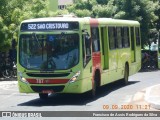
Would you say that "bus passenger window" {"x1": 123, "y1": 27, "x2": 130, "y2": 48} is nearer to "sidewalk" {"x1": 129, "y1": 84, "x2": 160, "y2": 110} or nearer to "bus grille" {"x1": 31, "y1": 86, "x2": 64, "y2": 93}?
"sidewalk" {"x1": 129, "y1": 84, "x2": 160, "y2": 110}

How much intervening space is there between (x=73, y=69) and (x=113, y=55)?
4567 millimetres

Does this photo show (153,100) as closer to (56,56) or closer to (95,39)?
(56,56)

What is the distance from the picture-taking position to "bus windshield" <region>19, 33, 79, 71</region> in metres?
15.6

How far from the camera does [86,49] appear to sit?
1620 centimetres

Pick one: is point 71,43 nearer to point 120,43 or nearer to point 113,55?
point 113,55

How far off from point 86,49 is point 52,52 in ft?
3.87

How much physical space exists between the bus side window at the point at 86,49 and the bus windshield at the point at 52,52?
1.01 ft

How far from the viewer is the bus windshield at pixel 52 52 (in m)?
15.6

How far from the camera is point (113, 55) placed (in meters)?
19.8

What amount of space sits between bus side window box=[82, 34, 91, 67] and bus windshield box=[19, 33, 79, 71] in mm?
308

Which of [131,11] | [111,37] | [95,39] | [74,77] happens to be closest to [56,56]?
[74,77]

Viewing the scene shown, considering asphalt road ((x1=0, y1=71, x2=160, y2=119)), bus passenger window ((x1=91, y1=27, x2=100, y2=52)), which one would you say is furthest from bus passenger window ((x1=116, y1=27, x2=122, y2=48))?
bus passenger window ((x1=91, y1=27, x2=100, y2=52))

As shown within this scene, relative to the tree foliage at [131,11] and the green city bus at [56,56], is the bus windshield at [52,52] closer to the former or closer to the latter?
the green city bus at [56,56]

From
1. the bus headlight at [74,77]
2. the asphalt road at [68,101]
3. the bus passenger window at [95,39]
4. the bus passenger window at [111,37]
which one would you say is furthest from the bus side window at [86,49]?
the bus passenger window at [111,37]
